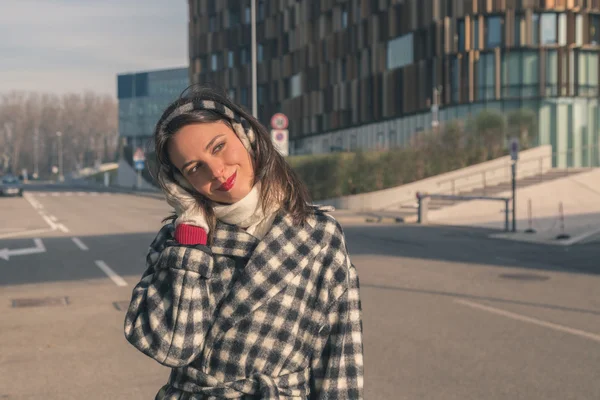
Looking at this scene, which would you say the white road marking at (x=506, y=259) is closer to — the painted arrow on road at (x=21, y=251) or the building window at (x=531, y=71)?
the painted arrow on road at (x=21, y=251)

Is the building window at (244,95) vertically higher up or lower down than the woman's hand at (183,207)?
higher up

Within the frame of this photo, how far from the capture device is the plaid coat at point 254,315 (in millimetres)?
2121

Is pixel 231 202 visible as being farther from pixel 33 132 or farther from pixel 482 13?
pixel 33 132

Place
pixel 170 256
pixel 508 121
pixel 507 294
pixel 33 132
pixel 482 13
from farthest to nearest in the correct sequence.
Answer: pixel 33 132 < pixel 482 13 < pixel 508 121 < pixel 507 294 < pixel 170 256

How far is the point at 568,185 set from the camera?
113 ft

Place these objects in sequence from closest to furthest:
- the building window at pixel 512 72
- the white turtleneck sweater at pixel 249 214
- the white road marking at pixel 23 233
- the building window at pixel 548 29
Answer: the white turtleneck sweater at pixel 249 214
the white road marking at pixel 23 233
the building window at pixel 548 29
the building window at pixel 512 72

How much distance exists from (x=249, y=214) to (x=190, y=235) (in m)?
0.17

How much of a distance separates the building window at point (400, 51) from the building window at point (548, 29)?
8.04 metres

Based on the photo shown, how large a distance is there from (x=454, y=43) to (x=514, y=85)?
4.00 meters

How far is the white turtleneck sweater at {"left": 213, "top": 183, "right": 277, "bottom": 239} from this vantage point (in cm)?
221

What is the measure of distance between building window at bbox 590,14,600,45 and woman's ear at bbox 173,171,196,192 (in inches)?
1873

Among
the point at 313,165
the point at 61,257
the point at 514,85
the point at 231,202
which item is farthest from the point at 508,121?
the point at 231,202

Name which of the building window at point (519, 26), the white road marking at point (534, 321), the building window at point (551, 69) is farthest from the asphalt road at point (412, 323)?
the building window at point (519, 26)

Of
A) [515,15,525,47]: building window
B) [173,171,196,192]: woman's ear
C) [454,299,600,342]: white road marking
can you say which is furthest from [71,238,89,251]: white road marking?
[515,15,525,47]: building window
